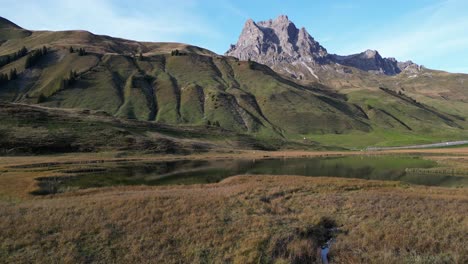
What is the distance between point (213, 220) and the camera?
24.5m

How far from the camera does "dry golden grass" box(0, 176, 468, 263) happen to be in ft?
60.5

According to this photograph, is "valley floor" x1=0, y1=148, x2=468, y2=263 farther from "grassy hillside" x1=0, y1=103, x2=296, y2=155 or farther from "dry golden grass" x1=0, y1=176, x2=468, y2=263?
"grassy hillside" x1=0, y1=103, x2=296, y2=155

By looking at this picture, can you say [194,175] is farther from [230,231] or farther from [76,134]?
[76,134]

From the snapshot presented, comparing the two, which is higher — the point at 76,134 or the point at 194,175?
the point at 76,134

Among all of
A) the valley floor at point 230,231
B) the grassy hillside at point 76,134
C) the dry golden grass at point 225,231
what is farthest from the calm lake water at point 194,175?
the grassy hillside at point 76,134

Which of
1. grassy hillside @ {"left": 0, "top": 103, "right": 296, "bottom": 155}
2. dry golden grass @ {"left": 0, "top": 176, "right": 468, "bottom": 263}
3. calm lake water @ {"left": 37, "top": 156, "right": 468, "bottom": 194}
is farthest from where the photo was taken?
grassy hillside @ {"left": 0, "top": 103, "right": 296, "bottom": 155}

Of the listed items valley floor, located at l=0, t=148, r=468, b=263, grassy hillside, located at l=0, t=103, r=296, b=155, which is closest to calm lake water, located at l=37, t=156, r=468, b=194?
valley floor, located at l=0, t=148, r=468, b=263

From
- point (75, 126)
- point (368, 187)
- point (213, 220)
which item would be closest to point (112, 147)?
point (75, 126)

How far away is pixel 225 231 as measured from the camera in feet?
73.2

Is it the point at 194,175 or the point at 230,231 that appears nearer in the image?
the point at 230,231

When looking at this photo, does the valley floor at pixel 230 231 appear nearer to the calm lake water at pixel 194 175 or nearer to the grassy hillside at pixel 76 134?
the calm lake water at pixel 194 175

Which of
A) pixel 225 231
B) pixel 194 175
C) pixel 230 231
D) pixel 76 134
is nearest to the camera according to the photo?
pixel 225 231

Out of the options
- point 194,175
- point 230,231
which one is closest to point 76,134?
point 194,175

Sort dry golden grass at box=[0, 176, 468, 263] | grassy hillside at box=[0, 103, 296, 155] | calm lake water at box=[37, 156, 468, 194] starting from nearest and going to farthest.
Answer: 1. dry golden grass at box=[0, 176, 468, 263]
2. calm lake water at box=[37, 156, 468, 194]
3. grassy hillside at box=[0, 103, 296, 155]
